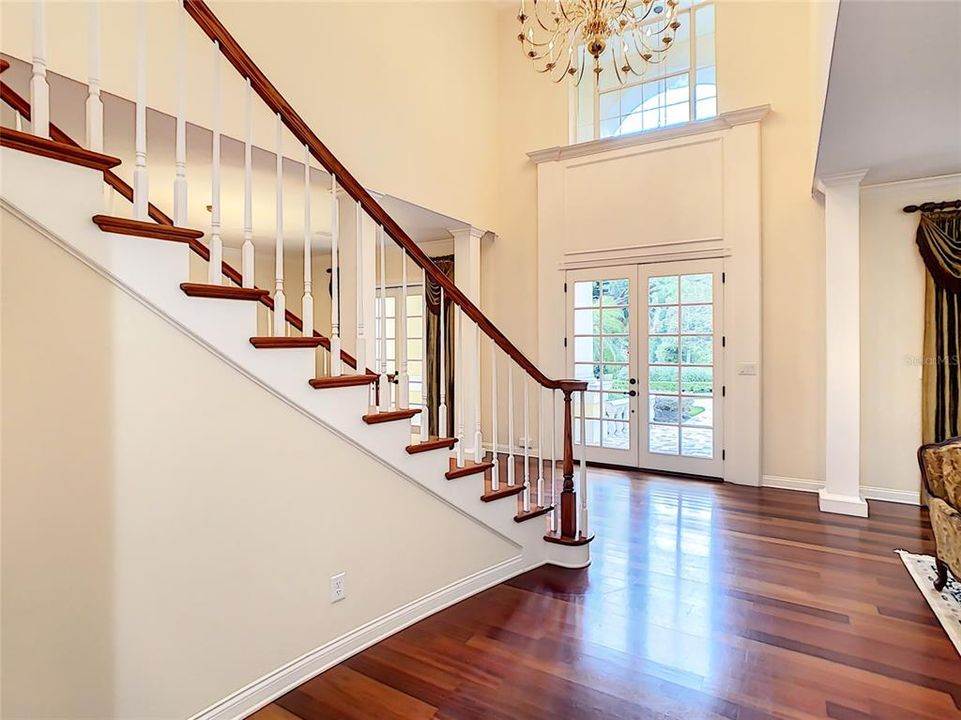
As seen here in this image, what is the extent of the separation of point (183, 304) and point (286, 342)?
0.38 m

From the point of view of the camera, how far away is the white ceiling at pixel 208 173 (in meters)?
2.85

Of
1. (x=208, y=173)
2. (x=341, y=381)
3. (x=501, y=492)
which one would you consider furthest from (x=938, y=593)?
(x=208, y=173)

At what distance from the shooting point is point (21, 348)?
1466 millimetres

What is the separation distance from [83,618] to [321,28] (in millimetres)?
3819

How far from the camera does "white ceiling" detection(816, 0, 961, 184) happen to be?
2.14 meters

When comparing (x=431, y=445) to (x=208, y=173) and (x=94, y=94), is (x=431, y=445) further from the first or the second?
(x=208, y=173)

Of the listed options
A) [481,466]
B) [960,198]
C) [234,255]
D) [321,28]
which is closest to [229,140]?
[321,28]

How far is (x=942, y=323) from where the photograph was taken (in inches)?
169

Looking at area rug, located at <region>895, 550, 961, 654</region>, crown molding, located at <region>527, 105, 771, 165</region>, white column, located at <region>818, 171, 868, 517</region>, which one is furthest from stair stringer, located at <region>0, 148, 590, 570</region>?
crown molding, located at <region>527, 105, 771, 165</region>

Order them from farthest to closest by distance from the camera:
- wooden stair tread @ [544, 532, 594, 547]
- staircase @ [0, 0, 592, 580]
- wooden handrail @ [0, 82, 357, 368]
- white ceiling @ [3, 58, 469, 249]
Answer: wooden stair tread @ [544, 532, 594, 547] → white ceiling @ [3, 58, 469, 249] → wooden handrail @ [0, 82, 357, 368] → staircase @ [0, 0, 592, 580]

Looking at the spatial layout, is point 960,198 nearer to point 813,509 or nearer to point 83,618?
point 813,509

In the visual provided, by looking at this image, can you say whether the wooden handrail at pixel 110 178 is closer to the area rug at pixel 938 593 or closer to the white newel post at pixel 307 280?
the white newel post at pixel 307 280

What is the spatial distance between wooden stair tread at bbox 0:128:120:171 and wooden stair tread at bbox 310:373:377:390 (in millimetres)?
969

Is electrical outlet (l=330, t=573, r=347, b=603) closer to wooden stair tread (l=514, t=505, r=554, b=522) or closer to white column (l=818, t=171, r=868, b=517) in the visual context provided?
wooden stair tread (l=514, t=505, r=554, b=522)
